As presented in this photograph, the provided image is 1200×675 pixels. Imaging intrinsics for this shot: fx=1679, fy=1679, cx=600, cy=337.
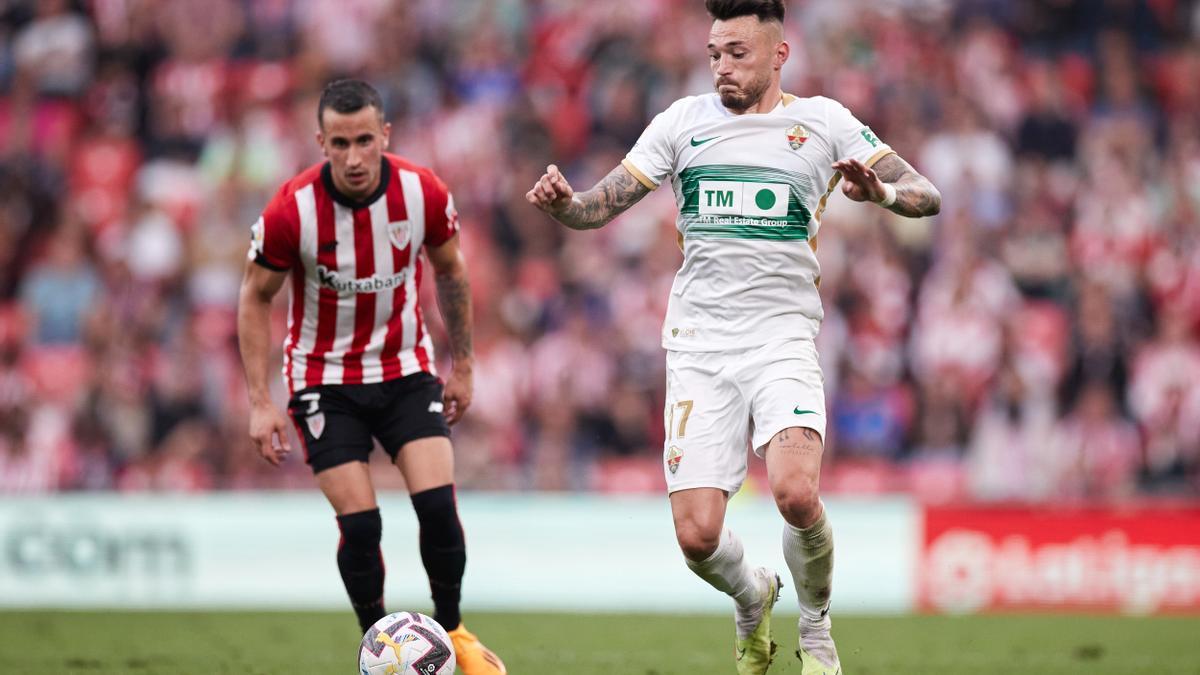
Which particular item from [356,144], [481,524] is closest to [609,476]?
[481,524]

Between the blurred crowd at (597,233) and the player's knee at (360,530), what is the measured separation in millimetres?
5789

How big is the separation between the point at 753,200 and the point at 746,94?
448mm

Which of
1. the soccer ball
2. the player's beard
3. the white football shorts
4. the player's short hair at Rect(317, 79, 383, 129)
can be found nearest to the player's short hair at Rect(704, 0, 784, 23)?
the player's beard

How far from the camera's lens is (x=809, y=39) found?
17.3 meters

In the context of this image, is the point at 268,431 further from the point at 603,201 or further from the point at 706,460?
the point at 706,460

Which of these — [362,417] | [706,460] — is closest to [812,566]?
[706,460]

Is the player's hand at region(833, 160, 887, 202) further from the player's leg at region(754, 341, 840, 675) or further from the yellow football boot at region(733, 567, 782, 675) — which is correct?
the yellow football boot at region(733, 567, 782, 675)

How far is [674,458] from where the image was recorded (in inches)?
276

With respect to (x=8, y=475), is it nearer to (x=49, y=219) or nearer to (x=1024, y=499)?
(x=49, y=219)

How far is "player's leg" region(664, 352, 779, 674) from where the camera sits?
6907 millimetres

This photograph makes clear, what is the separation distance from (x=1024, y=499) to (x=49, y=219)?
9199 millimetres

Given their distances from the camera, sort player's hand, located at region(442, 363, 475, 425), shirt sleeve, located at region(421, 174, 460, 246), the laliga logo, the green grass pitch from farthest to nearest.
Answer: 1. the laliga logo
2. the green grass pitch
3. player's hand, located at region(442, 363, 475, 425)
4. shirt sleeve, located at region(421, 174, 460, 246)

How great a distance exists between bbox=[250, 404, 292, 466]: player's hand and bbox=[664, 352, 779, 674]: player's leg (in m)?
1.76

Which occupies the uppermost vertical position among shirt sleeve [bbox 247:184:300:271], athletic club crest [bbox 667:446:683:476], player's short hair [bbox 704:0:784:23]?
player's short hair [bbox 704:0:784:23]
